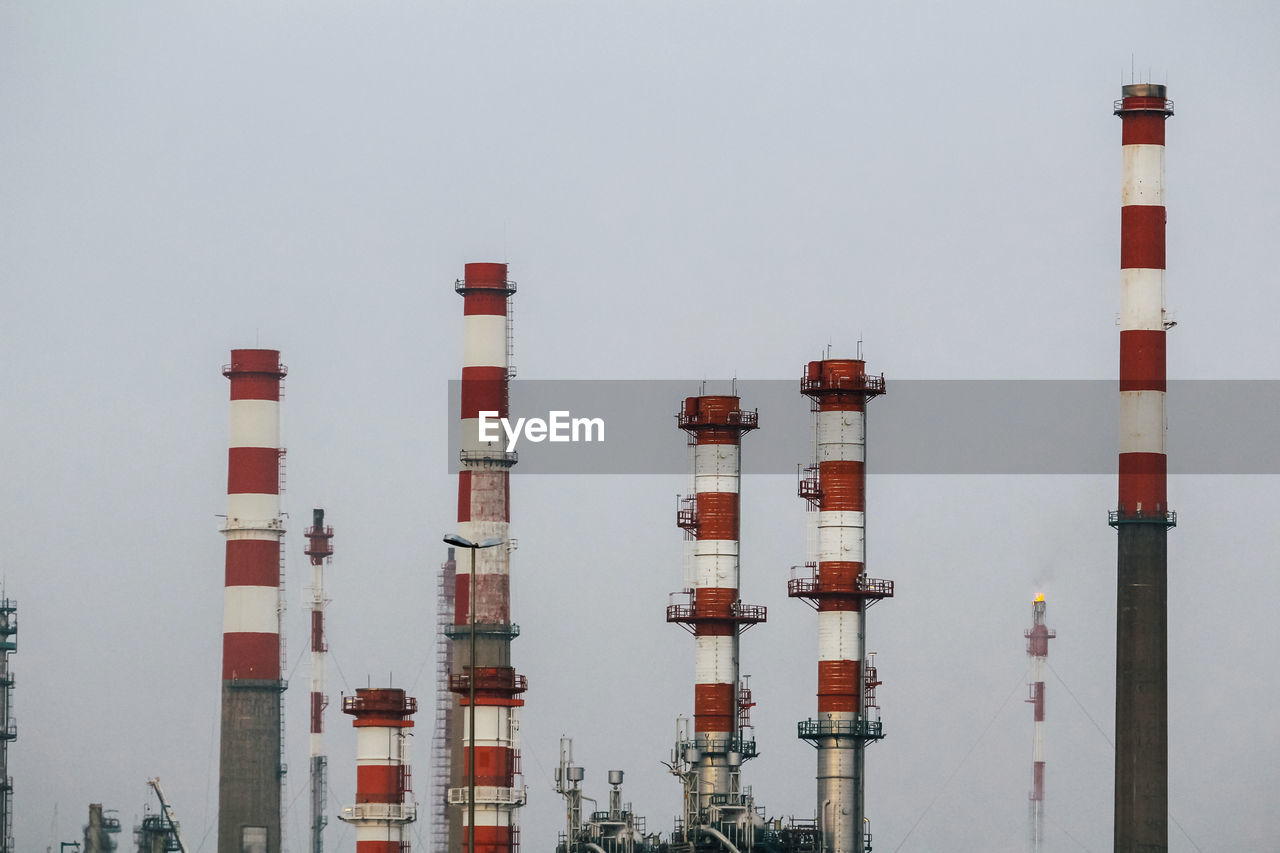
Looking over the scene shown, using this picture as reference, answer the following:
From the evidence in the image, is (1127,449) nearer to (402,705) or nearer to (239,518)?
(402,705)

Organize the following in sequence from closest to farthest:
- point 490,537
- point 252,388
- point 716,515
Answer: point 716,515 → point 490,537 → point 252,388

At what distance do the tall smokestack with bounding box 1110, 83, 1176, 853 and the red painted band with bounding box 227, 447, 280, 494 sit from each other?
1160 inches

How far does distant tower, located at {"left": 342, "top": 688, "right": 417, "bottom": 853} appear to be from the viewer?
71500 mm

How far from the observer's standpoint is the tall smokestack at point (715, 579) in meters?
70.5

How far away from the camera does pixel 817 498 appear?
67938mm

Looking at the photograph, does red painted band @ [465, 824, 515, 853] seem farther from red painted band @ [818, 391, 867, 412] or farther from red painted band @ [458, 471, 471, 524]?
red painted band @ [818, 391, 867, 412]

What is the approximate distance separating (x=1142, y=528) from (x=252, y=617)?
3029 cm

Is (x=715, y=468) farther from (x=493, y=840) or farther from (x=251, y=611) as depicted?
(x=251, y=611)

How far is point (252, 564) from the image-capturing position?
82625mm

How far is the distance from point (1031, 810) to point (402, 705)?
43.6 meters

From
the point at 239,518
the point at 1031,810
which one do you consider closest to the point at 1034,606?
the point at 1031,810

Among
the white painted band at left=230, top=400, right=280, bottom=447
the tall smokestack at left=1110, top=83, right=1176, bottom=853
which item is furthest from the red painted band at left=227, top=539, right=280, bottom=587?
the tall smokestack at left=1110, top=83, right=1176, bottom=853

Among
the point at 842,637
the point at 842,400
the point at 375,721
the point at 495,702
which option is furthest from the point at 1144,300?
the point at 375,721

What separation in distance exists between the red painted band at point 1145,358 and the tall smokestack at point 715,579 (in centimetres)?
1105
